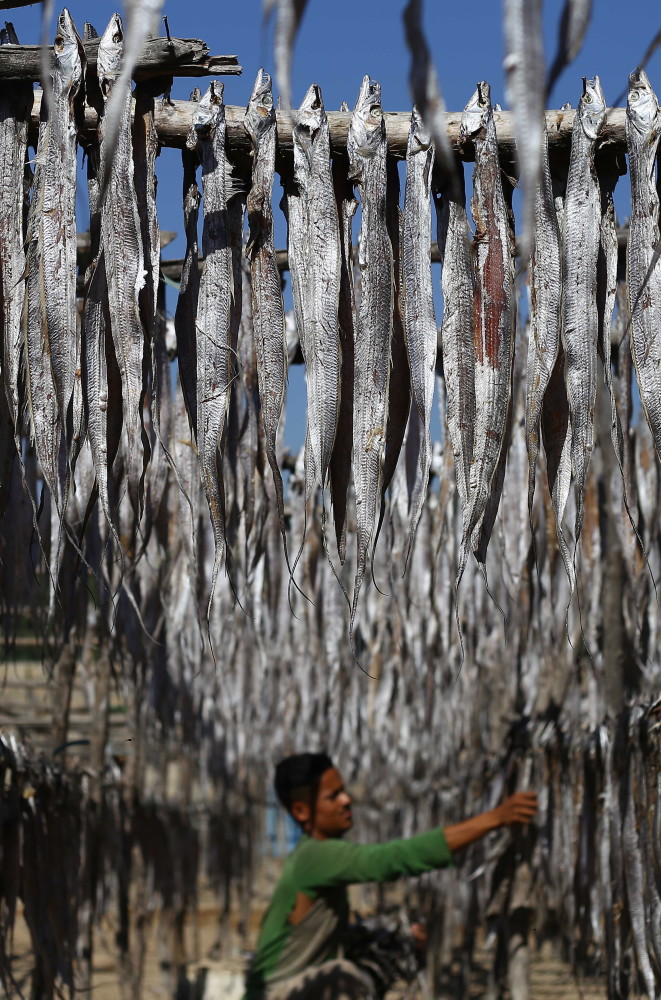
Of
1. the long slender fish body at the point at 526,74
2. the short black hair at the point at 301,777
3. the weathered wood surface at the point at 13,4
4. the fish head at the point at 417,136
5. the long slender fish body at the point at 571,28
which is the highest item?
the weathered wood surface at the point at 13,4

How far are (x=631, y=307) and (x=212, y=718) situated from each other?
6.88m

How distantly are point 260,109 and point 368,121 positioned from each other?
16 cm

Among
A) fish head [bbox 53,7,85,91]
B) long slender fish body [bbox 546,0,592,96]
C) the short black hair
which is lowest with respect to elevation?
the short black hair

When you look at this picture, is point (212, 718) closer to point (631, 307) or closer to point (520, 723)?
point (520, 723)

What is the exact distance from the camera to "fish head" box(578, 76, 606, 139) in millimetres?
1527

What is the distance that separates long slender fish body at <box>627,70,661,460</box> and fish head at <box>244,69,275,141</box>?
51 centimetres

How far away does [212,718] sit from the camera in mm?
7980

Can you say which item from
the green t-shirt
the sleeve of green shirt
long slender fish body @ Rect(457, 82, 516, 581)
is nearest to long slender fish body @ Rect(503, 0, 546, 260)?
long slender fish body @ Rect(457, 82, 516, 581)

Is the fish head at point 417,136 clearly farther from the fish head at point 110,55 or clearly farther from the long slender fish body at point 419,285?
the fish head at point 110,55

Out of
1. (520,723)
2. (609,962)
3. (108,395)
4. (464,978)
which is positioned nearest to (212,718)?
(464,978)

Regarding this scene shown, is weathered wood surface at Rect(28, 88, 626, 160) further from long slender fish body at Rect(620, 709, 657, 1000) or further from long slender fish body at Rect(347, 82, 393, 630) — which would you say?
long slender fish body at Rect(620, 709, 657, 1000)

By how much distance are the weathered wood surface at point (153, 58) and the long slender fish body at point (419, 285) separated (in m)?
0.32

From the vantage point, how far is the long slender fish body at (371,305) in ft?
5.04

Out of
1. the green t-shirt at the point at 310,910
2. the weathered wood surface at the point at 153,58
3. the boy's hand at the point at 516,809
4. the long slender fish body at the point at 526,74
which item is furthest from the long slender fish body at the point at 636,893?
the long slender fish body at the point at 526,74
